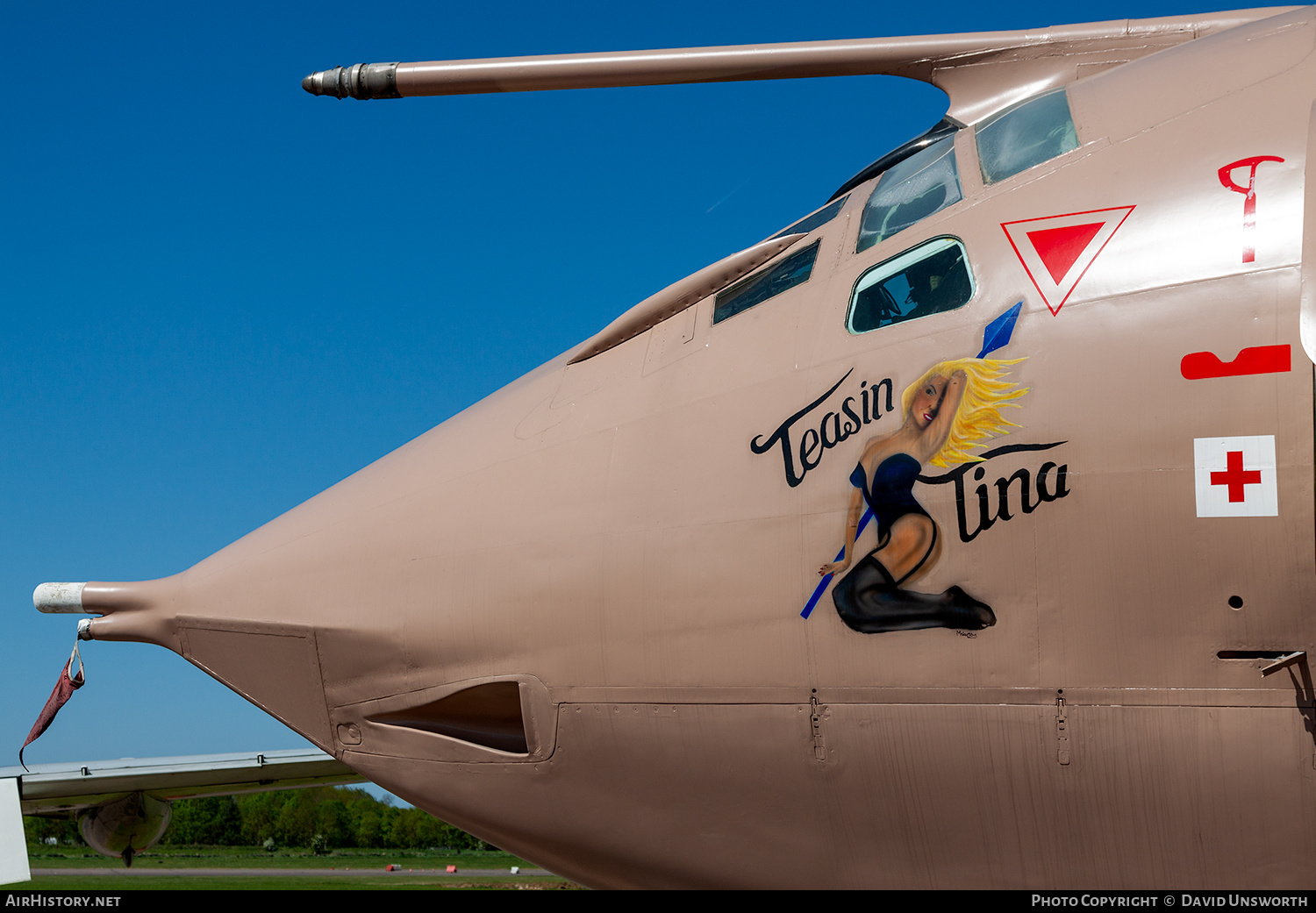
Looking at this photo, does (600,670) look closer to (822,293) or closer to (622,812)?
(622,812)

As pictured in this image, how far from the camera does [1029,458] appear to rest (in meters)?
4.54

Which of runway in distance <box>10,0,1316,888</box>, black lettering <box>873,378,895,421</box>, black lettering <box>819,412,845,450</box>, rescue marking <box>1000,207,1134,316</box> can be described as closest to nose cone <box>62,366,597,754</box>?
runway in distance <box>10,0,1316,888</box>

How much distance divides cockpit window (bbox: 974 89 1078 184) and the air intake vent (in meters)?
3.78

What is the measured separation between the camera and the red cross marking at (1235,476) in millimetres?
4215

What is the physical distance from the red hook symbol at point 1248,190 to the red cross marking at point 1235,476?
0.84 m

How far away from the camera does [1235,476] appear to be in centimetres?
423

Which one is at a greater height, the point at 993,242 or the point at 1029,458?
the point at 993,242

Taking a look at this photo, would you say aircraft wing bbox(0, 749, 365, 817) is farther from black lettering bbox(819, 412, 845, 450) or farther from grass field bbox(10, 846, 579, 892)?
black lettering bbox(819, 412, 845, 450)

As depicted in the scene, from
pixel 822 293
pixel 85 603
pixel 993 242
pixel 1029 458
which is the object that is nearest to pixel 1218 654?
pixel 1029 458

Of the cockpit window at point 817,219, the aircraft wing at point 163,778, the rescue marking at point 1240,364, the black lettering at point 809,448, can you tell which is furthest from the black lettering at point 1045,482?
the aircraft wing at point 163,778

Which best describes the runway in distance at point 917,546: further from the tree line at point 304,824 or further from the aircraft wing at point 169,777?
the tree line at point 304,824

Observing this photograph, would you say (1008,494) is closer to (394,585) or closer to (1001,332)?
(1001,332)

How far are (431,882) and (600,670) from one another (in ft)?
103

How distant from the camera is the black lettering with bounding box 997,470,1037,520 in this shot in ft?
14.9
